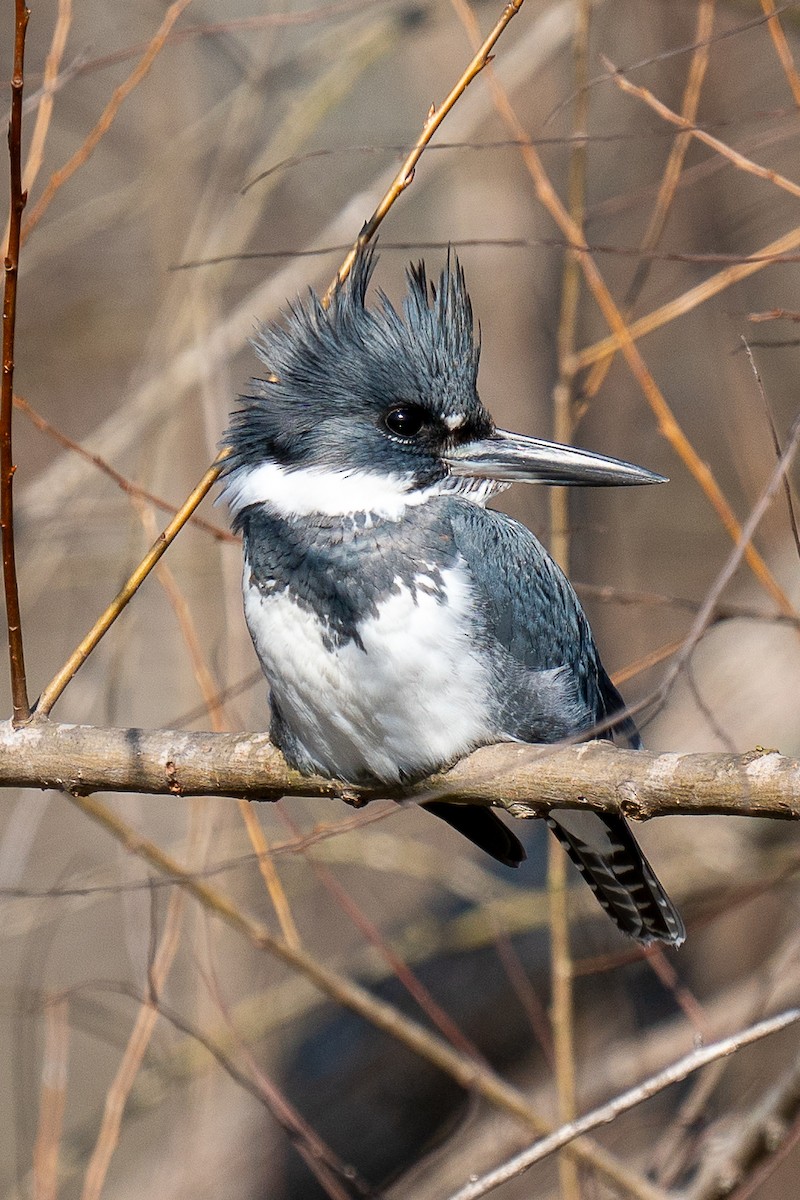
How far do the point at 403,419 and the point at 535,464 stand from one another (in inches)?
11.5

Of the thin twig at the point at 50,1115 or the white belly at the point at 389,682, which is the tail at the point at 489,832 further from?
the thin twig at the point at 50,1115

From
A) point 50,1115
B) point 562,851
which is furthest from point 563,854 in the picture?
point 50,1115

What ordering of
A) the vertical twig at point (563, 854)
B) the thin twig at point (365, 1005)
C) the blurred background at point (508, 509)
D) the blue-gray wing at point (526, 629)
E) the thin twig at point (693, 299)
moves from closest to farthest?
the blue-gray wing at point (526, 629)
the thin twig at point (693, 299)
the thin twig at point (365, 1005)
the vertical twig at point (563, 854)
the blurred background at point (508, 509)

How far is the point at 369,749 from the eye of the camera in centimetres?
247

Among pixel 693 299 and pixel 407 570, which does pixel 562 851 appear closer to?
pixel 407 570

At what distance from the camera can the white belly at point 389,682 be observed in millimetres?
2387

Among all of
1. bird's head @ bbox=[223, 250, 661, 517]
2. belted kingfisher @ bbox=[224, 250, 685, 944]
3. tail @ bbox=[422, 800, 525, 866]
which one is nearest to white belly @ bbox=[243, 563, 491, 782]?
belted kingfisher @ bbox=[224, 250, 685, 944]

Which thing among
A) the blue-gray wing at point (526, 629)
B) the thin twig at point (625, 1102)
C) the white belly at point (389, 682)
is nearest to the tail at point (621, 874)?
the blue-gray wing at point (526, 629)

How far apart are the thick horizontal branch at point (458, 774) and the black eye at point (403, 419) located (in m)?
0.70

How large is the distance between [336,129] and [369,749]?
5.38m

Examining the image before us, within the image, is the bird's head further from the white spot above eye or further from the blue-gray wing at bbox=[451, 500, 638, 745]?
the blue-gray wing at bbox=[451, 500, 638, 745]

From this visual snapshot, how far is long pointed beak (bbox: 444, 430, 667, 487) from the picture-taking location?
2.59 m

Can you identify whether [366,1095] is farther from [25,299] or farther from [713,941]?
[25,299]

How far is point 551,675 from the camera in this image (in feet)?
8.68
